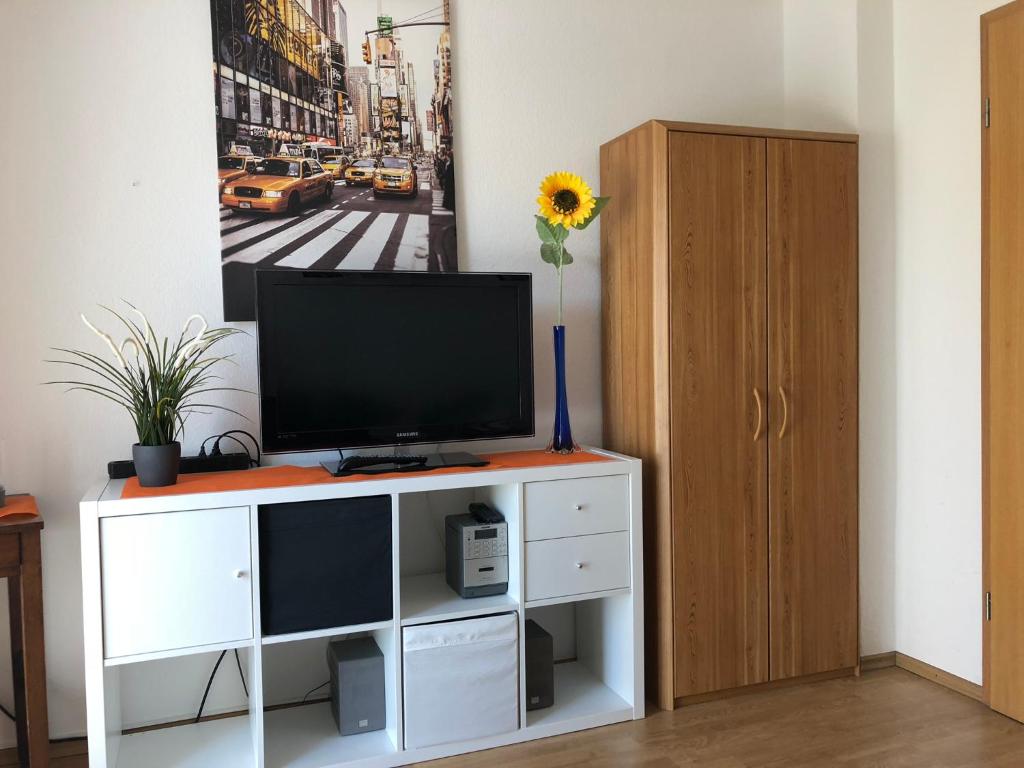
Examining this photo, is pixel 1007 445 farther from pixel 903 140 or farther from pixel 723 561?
pixel 903 140

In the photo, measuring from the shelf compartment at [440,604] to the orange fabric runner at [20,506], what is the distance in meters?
1.03

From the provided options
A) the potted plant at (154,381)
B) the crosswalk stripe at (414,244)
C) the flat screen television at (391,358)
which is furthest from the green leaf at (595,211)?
the potted plant at (154,381)

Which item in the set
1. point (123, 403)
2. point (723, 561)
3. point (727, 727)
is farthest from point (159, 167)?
point (727, 727)

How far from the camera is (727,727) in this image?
2668mm

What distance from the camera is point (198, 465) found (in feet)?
8.42

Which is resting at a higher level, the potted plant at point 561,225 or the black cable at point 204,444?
the potted plant at point 561,225

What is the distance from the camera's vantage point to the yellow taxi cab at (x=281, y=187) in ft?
8.85

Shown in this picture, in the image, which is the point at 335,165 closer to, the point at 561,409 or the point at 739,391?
the point at 561,409

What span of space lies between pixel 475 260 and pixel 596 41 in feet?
3.01

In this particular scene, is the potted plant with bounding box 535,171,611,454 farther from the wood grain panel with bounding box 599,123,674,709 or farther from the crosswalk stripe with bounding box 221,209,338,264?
the crosswalk stripe with bounding box 221,209,338,264

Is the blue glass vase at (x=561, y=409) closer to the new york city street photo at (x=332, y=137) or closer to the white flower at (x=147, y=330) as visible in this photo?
the new york city street photo at (x=332, y=137)

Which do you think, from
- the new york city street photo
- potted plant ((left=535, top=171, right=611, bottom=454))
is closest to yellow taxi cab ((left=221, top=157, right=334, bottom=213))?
the new york city street photo

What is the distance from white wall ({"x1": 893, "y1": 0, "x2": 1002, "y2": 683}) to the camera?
2812 mm

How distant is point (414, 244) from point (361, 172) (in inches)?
11.2
